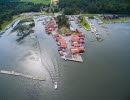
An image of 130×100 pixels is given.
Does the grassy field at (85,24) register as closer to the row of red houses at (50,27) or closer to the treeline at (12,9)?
the row of red houses at (50,27)

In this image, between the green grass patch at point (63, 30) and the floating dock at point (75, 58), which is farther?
the green grass patch at point (63, 30)

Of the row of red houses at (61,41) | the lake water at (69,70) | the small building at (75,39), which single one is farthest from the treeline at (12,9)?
the small building at (75,39)

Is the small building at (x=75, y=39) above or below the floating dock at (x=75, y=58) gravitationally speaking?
above

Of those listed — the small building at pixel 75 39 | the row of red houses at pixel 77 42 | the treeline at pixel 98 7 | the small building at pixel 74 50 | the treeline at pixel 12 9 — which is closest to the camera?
the small building at pixel 74 50

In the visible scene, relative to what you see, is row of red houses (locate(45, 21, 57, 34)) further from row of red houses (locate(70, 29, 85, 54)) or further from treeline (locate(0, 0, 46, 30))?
treeline (locate(0, 0, 46, 30))

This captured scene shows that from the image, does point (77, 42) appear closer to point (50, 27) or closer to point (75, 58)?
point (75, 58)

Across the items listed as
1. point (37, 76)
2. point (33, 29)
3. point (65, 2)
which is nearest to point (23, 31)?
point (33, 29)

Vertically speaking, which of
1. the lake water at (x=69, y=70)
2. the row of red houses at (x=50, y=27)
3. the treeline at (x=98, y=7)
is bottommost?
the lake water at (x=69, y=70)

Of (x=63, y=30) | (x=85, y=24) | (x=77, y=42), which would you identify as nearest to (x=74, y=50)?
(x=77, y=42)
